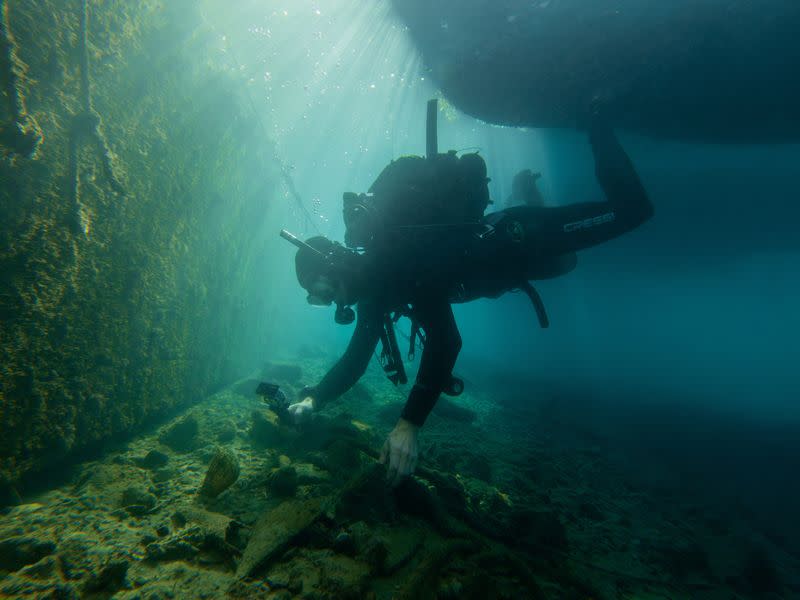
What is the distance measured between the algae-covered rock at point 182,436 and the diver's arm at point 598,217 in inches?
212

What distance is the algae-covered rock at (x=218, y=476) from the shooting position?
2.51 meters

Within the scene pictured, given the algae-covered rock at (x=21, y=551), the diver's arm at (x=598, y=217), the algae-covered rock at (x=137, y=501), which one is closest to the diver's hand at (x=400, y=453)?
the algae-covered rock at (x=137, y=501)

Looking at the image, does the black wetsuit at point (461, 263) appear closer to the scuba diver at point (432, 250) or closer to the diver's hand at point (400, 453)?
the scuba diver at point (432, 250)

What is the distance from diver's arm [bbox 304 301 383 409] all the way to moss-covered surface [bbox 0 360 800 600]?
0.36 meters

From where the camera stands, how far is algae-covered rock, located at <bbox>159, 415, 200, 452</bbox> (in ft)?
14.9

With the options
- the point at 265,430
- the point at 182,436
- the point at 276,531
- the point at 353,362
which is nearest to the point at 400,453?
the point at 276,531

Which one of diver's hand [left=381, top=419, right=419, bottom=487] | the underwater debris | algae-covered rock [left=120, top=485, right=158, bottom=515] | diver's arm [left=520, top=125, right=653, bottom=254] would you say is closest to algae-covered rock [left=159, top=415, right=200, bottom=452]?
algae-covered rock [left=120, top=485, right=158, bottom=515]

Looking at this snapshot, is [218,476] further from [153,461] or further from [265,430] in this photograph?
[153,461]

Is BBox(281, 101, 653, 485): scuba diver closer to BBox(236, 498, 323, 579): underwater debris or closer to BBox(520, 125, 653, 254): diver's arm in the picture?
BBox(520, 125, 653, 254): diver's arm

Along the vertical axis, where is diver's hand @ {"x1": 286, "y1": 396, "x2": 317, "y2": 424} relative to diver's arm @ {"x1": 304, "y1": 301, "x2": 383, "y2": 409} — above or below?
below

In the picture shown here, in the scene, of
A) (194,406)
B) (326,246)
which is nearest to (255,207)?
(194,406)

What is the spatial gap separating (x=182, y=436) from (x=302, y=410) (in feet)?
7.99

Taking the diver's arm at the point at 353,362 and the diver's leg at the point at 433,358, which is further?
the diver's arm at the point at 353,362

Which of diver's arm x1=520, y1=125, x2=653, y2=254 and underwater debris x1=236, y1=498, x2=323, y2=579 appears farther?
diver's arm x1=520, y1=125, x2=653, y2=254
